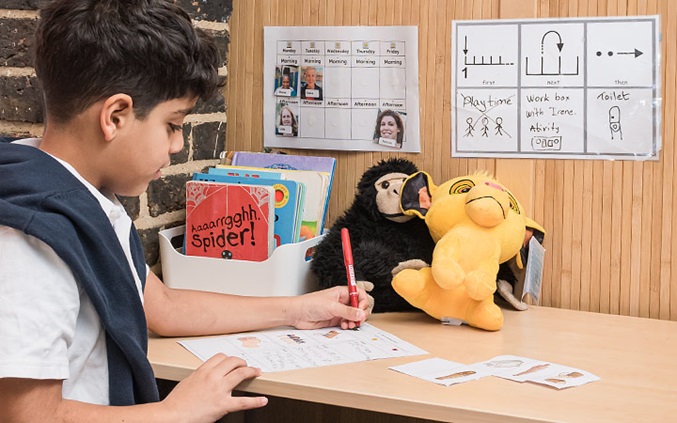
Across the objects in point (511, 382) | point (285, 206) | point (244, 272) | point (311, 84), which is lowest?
point (511, 382)

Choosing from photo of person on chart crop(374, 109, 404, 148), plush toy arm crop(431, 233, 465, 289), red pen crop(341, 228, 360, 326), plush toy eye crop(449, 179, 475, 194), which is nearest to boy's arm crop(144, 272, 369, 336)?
red pen crop(341, 228, 360, 326)

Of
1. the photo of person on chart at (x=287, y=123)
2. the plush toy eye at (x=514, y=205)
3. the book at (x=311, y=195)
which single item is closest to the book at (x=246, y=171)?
the book at (x=311, y=195)

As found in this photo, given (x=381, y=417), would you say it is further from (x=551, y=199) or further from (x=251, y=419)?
(x=551, y=199)

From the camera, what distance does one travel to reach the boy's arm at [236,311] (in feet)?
4.39

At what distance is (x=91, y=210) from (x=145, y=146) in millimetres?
102

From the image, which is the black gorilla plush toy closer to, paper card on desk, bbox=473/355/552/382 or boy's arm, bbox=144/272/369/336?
boy's arm, bbox=144/272/369/336

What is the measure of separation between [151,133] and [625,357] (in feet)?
2.48

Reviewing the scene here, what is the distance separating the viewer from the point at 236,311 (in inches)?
54.1

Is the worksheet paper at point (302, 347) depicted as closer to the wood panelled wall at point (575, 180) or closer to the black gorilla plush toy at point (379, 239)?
the black gorilla plush toy at point (379, 239)

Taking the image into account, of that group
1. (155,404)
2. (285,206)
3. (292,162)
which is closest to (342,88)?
(292,162)

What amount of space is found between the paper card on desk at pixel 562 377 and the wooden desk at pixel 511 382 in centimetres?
1

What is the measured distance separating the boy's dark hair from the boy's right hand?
34 cm

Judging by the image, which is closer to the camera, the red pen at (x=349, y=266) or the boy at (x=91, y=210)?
the boy at (x=91, y=210)

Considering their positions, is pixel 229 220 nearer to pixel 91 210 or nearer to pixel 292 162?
pixel 292 162
